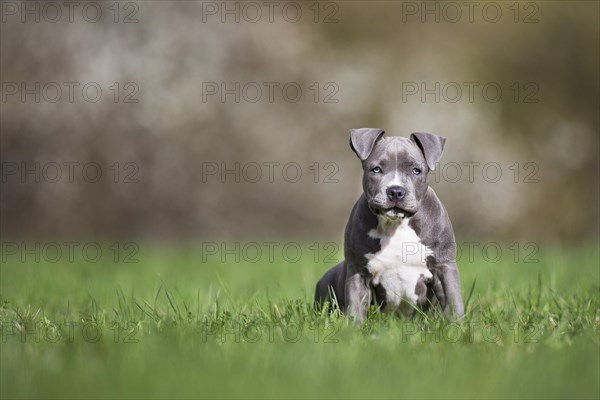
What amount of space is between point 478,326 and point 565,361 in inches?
32.8

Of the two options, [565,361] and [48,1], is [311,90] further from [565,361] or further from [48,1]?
[565,361]

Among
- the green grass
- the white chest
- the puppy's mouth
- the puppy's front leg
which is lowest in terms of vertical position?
the green grass

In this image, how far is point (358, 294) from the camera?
179 inches

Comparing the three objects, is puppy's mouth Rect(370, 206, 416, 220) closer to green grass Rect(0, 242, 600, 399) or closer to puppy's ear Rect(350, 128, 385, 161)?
puppy's ear Rect(350, 128, 385, 161)

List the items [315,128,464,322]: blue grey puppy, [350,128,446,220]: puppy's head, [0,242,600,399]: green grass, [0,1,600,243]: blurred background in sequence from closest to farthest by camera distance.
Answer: [0,242,600,399]: green grass < [350,128,446,220]: puppy's head < [315,128,464,322]: blue grey puppy < [0,1,600,243]: blurred background

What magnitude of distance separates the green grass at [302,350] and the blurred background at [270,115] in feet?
17.7

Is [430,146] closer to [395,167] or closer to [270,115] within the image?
[395,167]

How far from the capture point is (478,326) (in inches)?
161

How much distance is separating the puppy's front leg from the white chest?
2.9 inches

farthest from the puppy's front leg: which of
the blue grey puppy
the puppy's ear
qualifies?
the puppy's ear

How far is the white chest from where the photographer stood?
4512 millimetres

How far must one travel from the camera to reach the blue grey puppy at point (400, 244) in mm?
4453

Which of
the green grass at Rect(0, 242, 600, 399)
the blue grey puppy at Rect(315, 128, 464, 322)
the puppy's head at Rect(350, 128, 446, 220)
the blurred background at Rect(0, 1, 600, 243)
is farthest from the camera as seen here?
the blurred background at Rect(0, 1, 600, 243)

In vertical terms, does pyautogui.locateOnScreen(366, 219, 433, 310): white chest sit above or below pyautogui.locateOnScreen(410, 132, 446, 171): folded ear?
below
